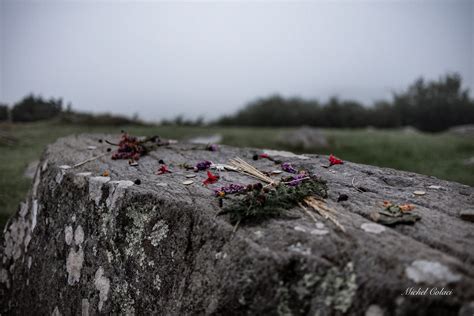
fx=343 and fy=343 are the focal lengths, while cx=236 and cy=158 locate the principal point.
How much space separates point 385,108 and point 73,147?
77.4ft

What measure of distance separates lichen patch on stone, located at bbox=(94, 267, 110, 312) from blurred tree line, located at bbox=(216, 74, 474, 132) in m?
18.3

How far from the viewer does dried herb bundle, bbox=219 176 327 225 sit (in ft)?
6.68

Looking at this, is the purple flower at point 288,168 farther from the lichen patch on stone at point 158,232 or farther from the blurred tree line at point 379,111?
the blurred tree line at point 379,111

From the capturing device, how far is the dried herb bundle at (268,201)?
2.04 m

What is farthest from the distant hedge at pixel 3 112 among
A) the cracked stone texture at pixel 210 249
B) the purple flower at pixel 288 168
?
the purple flower at pixel 288 168

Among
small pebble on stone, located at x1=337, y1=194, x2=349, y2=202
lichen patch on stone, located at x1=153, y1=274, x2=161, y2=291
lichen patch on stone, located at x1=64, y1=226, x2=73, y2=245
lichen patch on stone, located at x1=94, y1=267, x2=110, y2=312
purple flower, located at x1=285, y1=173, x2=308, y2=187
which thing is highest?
purple flower, located at x1=285, y1=173, x2=308, y2=187

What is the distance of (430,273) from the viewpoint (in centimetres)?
148

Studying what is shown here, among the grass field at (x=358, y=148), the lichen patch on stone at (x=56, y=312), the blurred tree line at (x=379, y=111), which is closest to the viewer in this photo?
the lichen patch on stone at (x=56, y=312)

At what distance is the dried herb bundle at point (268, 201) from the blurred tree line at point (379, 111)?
18.3 m

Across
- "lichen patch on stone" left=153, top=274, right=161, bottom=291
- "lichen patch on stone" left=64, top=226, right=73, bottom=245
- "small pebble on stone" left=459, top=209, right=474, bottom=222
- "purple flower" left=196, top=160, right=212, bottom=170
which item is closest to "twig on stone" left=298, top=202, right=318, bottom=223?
"small pebble on stone" left=459, top=209, right=474, bottom=222

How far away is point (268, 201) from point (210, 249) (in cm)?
46

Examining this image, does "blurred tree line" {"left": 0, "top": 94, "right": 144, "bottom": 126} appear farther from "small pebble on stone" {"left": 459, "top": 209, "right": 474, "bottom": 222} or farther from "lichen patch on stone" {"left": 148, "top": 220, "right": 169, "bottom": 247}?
"small pebble on stone" {"left": 459, "top": 209, "right": 474, "bottom": 222}

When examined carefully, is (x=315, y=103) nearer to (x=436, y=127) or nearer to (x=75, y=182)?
(x=436, y=127)

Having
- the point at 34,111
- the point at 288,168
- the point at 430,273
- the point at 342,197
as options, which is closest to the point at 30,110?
the point at 34,111
